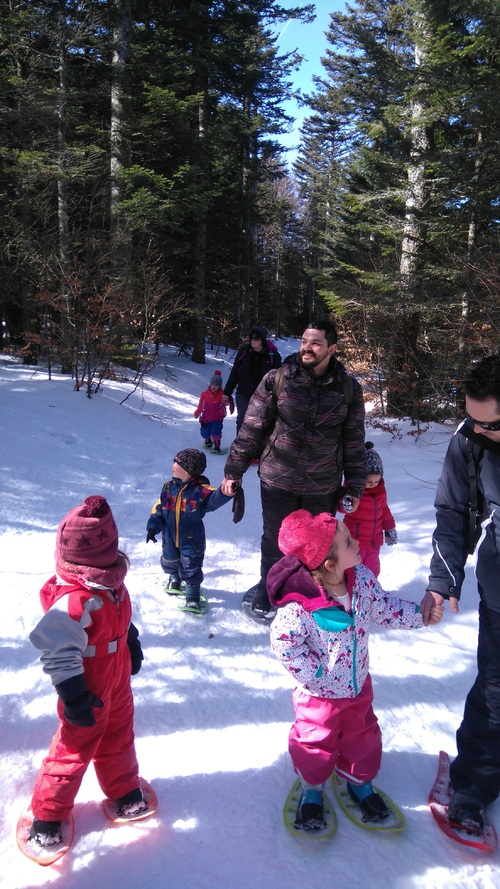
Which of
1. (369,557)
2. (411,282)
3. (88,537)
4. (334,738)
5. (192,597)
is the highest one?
(411,282)

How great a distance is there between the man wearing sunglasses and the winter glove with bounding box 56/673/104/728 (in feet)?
4.82

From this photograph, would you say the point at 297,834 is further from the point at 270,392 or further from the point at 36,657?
the point at 270,392

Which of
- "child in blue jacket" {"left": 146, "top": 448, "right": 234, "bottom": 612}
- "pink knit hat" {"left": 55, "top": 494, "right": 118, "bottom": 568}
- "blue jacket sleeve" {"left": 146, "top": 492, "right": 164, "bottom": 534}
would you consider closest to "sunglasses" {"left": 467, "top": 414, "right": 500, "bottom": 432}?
"pink knit hat" {"left": 55, "top": 494, "right": 118, "bottom": 568}

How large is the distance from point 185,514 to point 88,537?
1883 mm

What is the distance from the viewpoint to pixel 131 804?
91.8 inches

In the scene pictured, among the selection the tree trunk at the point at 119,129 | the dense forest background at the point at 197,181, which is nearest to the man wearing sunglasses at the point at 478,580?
the dense forest background at the point at 197,181

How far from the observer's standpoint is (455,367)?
30.6ft

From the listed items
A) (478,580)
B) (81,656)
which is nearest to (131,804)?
Answer: (81,656)

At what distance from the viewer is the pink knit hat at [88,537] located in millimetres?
2146

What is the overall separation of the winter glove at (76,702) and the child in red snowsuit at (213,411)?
6703 mm

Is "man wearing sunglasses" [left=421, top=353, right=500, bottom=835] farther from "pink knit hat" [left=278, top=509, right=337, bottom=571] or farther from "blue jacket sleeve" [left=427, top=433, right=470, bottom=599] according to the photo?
"pink knit hat" [left=278, top=509, right=337, bottom=571]

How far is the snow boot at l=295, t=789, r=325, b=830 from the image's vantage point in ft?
7.49

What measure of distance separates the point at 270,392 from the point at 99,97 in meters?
14.2

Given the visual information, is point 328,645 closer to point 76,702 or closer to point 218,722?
point 76,702
